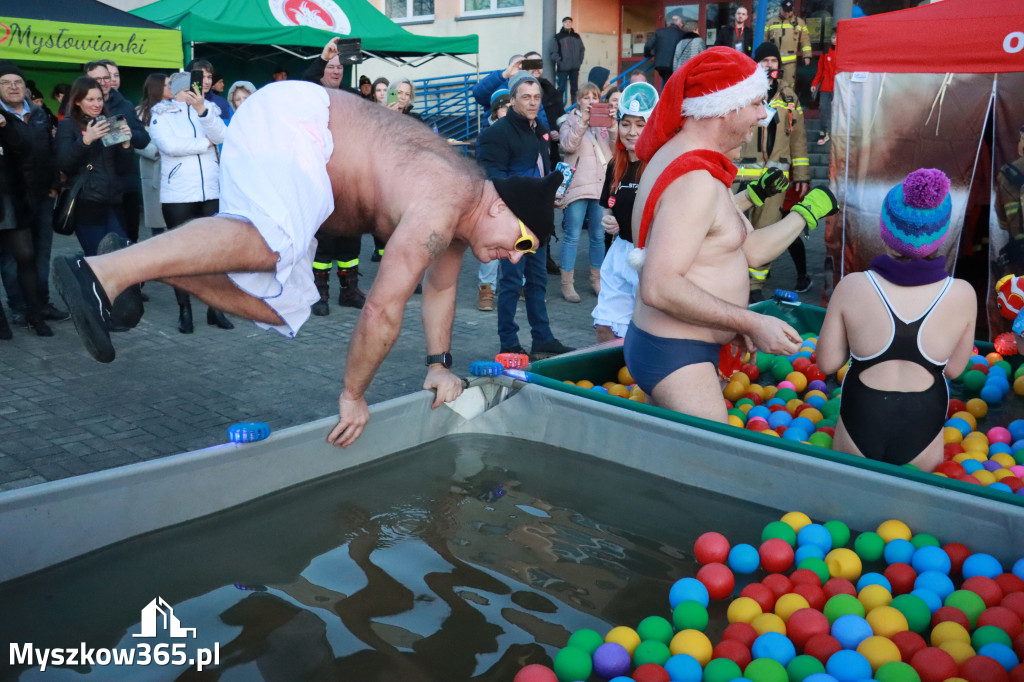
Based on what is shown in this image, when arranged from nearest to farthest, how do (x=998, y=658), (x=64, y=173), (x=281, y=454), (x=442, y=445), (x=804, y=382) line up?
(x=998, y=658), (x=281, y=454), (x=442, y=445), (x=804, y=382), (x=64, y=173)

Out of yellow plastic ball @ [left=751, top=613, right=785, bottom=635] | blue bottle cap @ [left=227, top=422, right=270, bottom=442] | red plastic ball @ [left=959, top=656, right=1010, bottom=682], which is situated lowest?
yellow plastic ball @ [left=751, top=613, right=785, bottom=635]

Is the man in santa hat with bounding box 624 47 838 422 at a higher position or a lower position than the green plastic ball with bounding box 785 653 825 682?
higher

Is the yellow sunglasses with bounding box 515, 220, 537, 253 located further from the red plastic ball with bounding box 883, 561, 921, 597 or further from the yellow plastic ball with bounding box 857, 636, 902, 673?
the yellow plastic ball with bounding box 857, 636, 902, 673

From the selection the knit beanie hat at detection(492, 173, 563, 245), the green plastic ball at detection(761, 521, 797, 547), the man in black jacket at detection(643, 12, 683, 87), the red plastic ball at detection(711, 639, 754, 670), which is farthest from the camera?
the man in black jacket at detection(643, 12, 683, 87)

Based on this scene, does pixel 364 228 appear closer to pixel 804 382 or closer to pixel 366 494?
pixel 366 494

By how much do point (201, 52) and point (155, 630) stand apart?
14.3 m

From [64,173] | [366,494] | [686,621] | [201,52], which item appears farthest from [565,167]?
[201,52]

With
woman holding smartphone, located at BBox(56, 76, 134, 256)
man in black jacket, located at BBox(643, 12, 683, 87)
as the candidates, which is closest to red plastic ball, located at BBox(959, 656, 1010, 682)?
woman holding smartphone, located at BBox(56, 76, 134, 256)

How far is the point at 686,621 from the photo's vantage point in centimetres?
264

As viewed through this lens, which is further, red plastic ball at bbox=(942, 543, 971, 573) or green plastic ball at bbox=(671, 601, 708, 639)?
red plastic ball at bbox=(942, 543, 971, 573)

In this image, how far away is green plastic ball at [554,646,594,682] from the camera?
2.41 m

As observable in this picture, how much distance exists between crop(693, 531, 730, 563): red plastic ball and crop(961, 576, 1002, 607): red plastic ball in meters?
0.71

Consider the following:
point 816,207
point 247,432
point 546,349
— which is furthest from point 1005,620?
point 546,349

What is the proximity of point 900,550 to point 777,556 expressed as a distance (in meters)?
0.37
